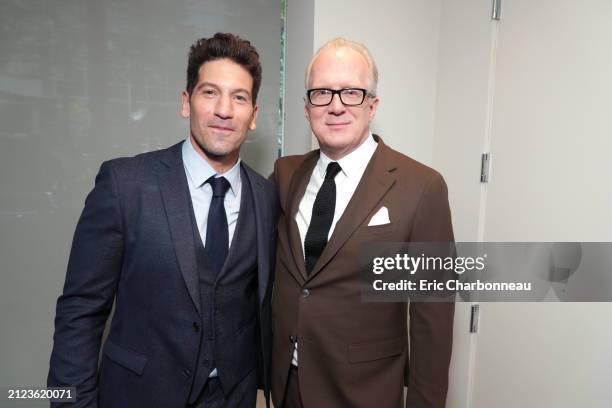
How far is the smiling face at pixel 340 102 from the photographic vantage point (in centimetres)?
147

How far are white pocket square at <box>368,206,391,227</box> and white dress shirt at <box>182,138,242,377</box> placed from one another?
0.46 metres

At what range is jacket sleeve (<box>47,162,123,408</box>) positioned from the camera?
124cm

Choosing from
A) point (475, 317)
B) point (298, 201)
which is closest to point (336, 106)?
point (298, 201)

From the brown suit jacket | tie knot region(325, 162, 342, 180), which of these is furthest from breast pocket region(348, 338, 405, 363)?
tie knot region(325, 162, 342, 180)

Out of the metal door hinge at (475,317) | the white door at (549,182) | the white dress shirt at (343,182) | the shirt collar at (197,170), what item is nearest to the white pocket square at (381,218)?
the white dress shirt at (343,182)

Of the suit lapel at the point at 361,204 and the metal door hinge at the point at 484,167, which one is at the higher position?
the metal door hinge at the point at 484,167

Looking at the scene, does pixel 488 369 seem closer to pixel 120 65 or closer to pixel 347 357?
pixel 347 357

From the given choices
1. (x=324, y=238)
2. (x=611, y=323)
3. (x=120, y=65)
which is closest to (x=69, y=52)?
(x=120, y=65)

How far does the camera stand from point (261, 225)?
57.5 inches

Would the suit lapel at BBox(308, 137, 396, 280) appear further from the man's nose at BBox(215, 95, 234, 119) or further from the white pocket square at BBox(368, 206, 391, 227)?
the man's nose at BBox(215, 95, 234, 119)

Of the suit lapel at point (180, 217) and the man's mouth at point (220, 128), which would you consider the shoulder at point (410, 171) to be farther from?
the suit lapel at point (180, 217)

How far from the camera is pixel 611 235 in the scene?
146cm

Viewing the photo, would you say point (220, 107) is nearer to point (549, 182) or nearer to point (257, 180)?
point (257, 180)

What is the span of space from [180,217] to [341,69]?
0.74m
